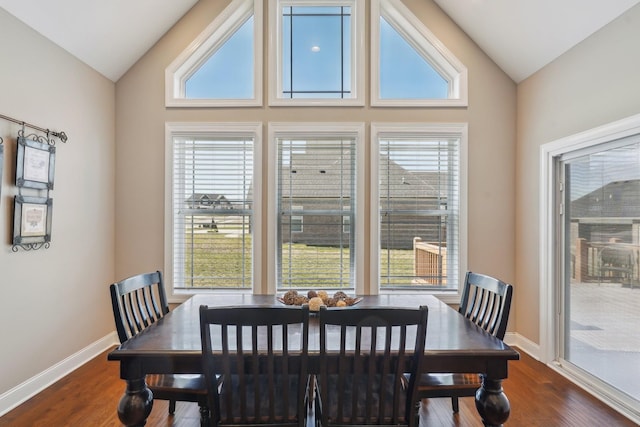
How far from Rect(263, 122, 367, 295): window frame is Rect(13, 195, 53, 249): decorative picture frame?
5.93ft

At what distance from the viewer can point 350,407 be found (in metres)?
1.64

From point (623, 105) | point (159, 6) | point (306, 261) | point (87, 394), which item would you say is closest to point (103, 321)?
point (87, 394)

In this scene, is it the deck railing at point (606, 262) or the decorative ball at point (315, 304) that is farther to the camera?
the deck railing at point (606, 262)

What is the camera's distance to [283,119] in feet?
11.9

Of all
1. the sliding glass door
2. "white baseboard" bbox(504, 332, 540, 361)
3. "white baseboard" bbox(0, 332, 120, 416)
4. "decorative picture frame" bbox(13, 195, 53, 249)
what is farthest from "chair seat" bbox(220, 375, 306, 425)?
"white baseboard" bbox(504, 332, 540, 361)

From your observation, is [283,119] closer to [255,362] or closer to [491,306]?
[491,306]

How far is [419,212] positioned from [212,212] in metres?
2.17

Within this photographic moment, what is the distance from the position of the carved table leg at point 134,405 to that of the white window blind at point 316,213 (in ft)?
7.06

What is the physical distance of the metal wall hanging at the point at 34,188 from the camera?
2494mm

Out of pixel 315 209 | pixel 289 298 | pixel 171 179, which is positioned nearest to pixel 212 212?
pixel 171 179

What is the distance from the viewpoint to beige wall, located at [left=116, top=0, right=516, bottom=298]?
3623mm

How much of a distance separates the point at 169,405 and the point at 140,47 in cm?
322

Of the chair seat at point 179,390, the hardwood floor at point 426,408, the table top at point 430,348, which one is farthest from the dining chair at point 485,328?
the chair seat at point 179,390

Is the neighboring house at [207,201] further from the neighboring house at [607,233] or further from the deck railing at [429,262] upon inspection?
the neighboring house at [607,233]
